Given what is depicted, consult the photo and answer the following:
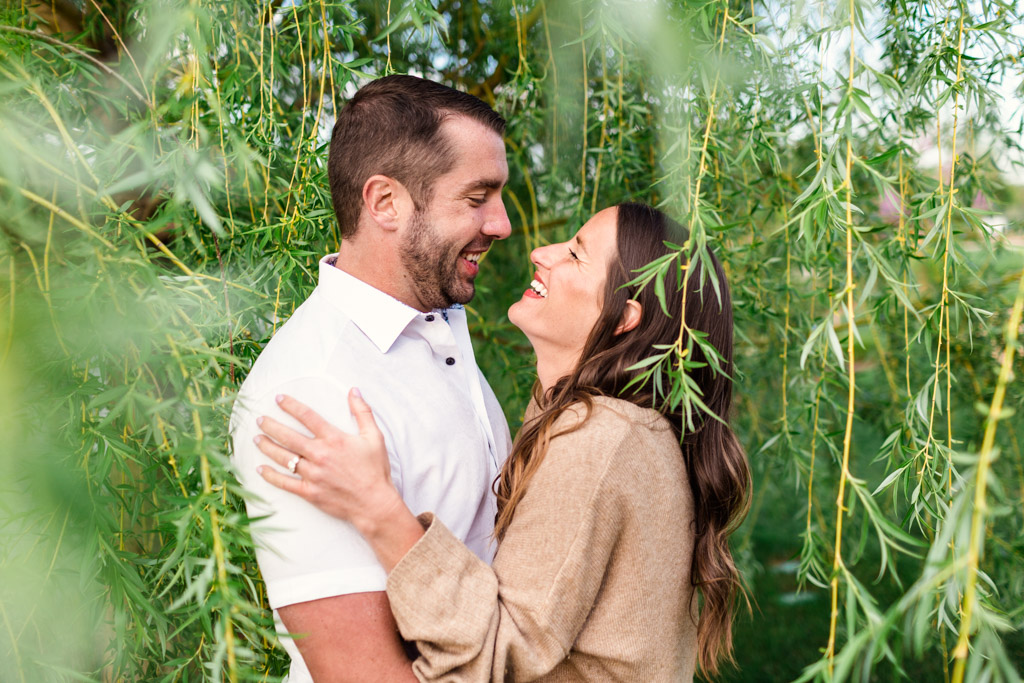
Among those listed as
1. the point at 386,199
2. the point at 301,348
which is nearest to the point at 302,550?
the point at 301,348

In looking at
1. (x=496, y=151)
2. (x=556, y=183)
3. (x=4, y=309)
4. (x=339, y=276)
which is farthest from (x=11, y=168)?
(x=556, y=183)

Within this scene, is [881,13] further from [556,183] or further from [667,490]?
[667,490]

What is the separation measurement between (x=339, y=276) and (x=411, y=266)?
0.48 ft

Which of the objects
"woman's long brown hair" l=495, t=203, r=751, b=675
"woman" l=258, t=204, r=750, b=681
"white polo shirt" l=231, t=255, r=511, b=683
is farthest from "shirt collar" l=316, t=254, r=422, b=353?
"woman's long brown hair" l=495, t=203, r=751, b=675

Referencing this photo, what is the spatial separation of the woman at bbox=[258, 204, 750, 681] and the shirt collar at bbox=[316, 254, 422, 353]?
0.22 m

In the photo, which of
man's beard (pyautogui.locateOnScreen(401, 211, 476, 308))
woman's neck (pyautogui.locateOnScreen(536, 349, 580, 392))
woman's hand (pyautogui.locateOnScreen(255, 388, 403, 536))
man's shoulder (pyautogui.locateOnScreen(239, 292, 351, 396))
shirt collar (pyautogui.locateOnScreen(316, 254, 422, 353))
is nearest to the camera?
woman's hand (pyautogui.locateOnScreen(255, 388, 403, 536))

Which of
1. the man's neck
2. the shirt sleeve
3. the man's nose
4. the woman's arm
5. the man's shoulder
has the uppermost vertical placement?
the man's nose

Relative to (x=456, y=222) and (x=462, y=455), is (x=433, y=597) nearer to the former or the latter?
(x=462, y=455)

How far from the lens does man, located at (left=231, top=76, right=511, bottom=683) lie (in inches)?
46.5

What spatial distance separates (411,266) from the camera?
5.05 feet

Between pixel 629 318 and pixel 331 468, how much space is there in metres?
0.69

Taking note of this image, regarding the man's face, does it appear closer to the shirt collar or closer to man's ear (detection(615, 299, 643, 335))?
the shirt collar

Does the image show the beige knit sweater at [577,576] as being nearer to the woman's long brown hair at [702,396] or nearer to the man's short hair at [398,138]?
the woman's long brown hair at [702,396]

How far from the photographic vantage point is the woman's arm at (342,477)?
1.15m
